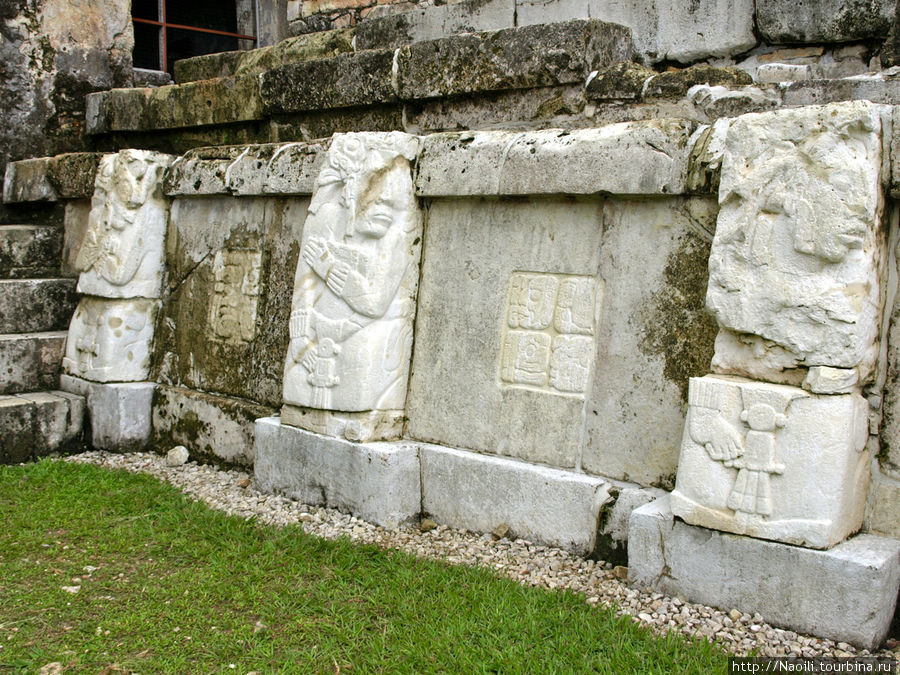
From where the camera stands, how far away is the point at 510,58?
15.1 feet

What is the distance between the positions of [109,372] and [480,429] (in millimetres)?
2657

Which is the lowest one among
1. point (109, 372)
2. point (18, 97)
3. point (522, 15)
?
point (109, 372)

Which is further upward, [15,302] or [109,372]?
[15,302]

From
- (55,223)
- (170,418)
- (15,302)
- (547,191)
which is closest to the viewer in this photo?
(547,191)

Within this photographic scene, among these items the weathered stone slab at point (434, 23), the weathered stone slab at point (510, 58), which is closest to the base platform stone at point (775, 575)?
the weathered stone slab at point (510, 58)

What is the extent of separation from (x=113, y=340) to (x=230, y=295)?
2.95 ft

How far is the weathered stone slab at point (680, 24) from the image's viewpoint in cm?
453

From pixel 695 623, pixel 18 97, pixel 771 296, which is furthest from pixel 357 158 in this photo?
pixel 18 97

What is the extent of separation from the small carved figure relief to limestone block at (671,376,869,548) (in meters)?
2.76

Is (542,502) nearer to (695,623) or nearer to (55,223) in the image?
(695,623)

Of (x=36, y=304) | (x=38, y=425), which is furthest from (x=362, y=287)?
(x=36, y=304)

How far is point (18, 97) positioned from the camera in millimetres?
6566

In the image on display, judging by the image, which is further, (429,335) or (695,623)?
(429,335)

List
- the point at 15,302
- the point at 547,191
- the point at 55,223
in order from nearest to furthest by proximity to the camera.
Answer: the point at 547,191, the point at 15,302, the point at 55,223
